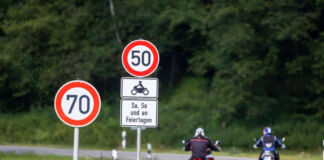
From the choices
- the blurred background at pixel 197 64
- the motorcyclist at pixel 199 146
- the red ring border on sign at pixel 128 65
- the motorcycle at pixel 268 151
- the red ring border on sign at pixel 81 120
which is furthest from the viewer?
the blurred background at pixel 197 64

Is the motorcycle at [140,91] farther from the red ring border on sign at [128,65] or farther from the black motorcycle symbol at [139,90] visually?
the red ring border on sign at [128,65]

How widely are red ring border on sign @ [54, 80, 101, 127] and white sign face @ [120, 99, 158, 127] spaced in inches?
22.8

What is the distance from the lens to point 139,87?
9.69m

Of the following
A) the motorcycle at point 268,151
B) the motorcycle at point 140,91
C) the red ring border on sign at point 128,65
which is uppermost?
the red ring border on sign at point 128,65

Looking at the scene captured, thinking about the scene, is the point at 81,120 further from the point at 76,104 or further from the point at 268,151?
the point at 268,151

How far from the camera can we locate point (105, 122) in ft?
131

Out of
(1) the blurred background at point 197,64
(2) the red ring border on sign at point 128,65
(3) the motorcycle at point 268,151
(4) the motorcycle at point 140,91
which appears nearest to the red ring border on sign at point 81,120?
(4) the motorcycle at point 140,91

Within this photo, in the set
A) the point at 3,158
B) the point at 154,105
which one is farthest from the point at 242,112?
the point at 154,105

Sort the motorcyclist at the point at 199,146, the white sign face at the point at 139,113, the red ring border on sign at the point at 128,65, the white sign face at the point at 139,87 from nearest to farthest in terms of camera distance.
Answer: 1. the white sign face at the point at 139,113
2. the white sign face at the point at 139,87
3. the red ring border on sign at the point at 128,65
4. the motorcyclist at the point at 199,146

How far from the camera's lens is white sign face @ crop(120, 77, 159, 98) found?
31.6 ft

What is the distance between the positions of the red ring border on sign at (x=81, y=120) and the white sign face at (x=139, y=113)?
0.58m

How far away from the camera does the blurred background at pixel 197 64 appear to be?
117ft

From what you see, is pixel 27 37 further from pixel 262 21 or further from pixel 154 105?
pixel 154 105

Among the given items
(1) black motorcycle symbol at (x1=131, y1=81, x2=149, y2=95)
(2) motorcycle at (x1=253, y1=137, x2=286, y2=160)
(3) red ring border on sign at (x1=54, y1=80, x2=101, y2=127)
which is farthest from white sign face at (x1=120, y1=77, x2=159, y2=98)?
(2) motorcycle at (x1=253, y1=137, x2=286, y2=160)
